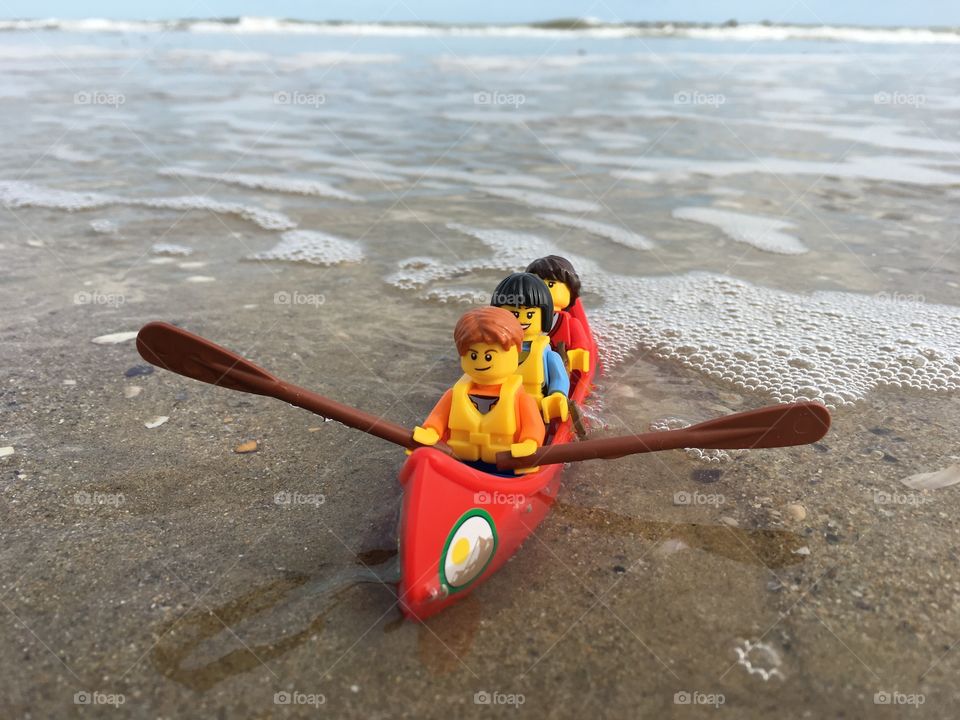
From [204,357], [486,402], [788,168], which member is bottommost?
[788,168]

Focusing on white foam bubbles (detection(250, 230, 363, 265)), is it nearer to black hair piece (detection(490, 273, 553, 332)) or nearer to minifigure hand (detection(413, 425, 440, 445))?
black hair piece (detection(490, 273, 553, 332))

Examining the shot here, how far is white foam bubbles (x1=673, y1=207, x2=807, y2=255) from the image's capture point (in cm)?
605

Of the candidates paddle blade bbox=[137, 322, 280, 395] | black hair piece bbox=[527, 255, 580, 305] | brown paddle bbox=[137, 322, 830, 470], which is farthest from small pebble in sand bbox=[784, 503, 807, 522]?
paddle blade bbox=[137, 322, 280, 395]

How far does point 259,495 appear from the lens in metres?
3.02

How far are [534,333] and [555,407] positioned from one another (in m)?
0.35

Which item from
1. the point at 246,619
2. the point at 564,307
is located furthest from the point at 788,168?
the point at 246,619

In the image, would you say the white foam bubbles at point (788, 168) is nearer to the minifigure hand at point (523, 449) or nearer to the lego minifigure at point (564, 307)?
the lego minifigure at point (564, 307)

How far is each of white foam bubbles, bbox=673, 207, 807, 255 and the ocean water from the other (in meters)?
0.05

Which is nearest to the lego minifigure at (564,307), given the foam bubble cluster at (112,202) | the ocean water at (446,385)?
the ocean water at (446,385)

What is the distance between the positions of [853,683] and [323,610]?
5.24 ft

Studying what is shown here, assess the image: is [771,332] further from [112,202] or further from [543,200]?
[112,202]

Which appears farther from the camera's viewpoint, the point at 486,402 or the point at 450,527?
the point at 486,402

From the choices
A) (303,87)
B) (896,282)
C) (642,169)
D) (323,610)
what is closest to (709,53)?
(303,87)

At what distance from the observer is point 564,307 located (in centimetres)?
388
